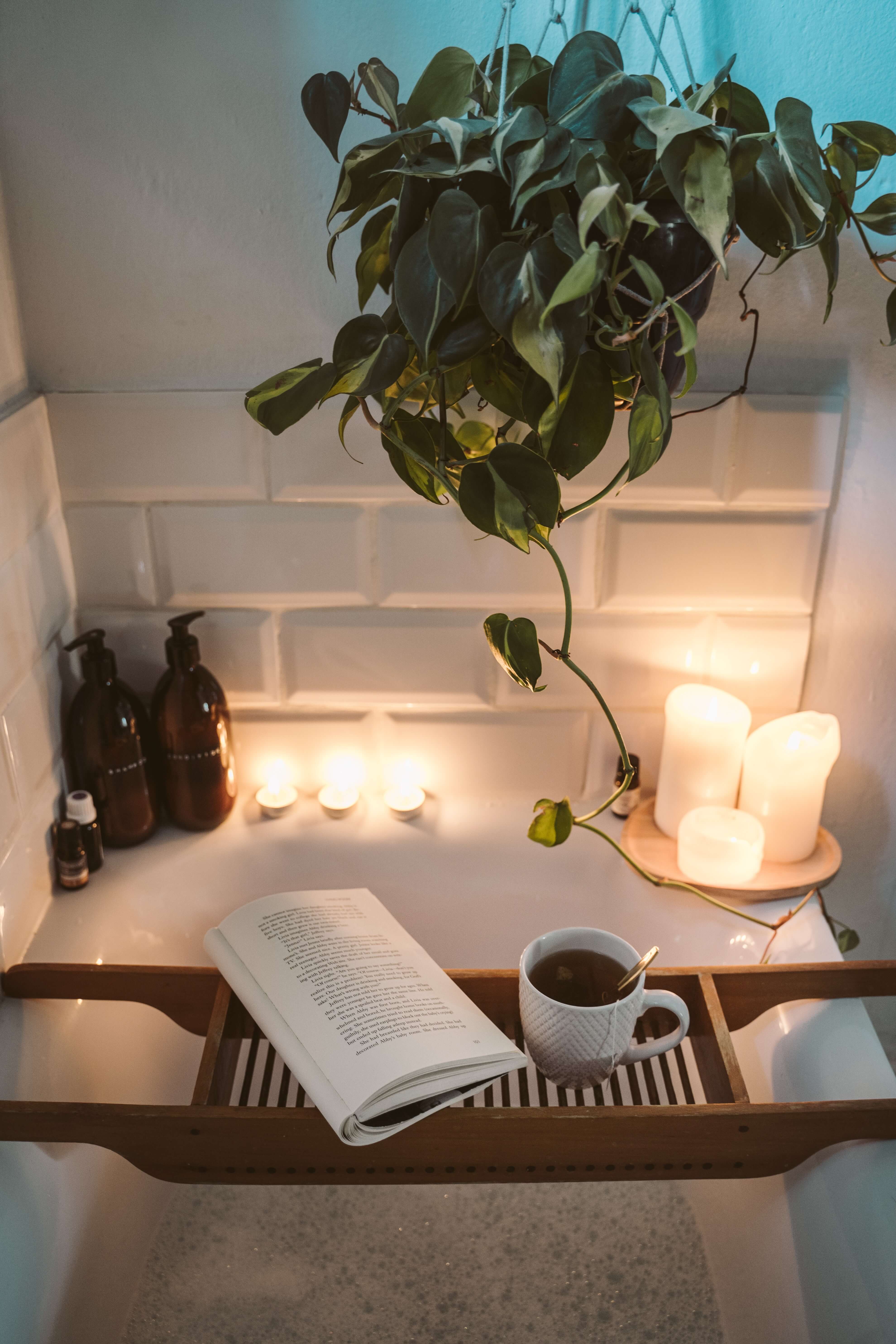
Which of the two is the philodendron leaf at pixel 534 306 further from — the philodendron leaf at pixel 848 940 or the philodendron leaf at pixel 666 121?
the philodendron leaf at pixel 848 940

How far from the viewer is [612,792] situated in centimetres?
121

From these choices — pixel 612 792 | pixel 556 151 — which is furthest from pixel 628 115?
pixel 612 792

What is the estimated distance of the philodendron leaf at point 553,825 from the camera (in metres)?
0.74

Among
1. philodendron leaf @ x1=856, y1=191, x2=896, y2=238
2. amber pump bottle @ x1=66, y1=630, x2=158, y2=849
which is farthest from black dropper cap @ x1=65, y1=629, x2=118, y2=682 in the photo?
philodendron leaf @ x1=856, y1=191, x2=896, y2=238

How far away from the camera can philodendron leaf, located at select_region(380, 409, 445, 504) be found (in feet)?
2.32

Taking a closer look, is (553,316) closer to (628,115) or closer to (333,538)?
(628,115)

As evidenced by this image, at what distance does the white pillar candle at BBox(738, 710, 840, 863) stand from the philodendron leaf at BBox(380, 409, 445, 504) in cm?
48

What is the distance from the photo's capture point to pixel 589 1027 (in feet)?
2.39

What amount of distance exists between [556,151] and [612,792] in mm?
769

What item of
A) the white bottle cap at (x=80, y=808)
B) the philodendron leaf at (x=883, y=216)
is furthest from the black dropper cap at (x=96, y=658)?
the philodendron leaf at (x=883, y=216)

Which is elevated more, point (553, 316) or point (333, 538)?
point (553, 316)

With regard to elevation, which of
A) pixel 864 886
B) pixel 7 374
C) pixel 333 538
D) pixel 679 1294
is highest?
pixel 7 374

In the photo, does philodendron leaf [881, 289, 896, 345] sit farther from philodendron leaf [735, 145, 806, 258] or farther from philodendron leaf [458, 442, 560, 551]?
philodendron leaf [458, 442, 560, 551]

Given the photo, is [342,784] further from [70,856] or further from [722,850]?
[722,850]
